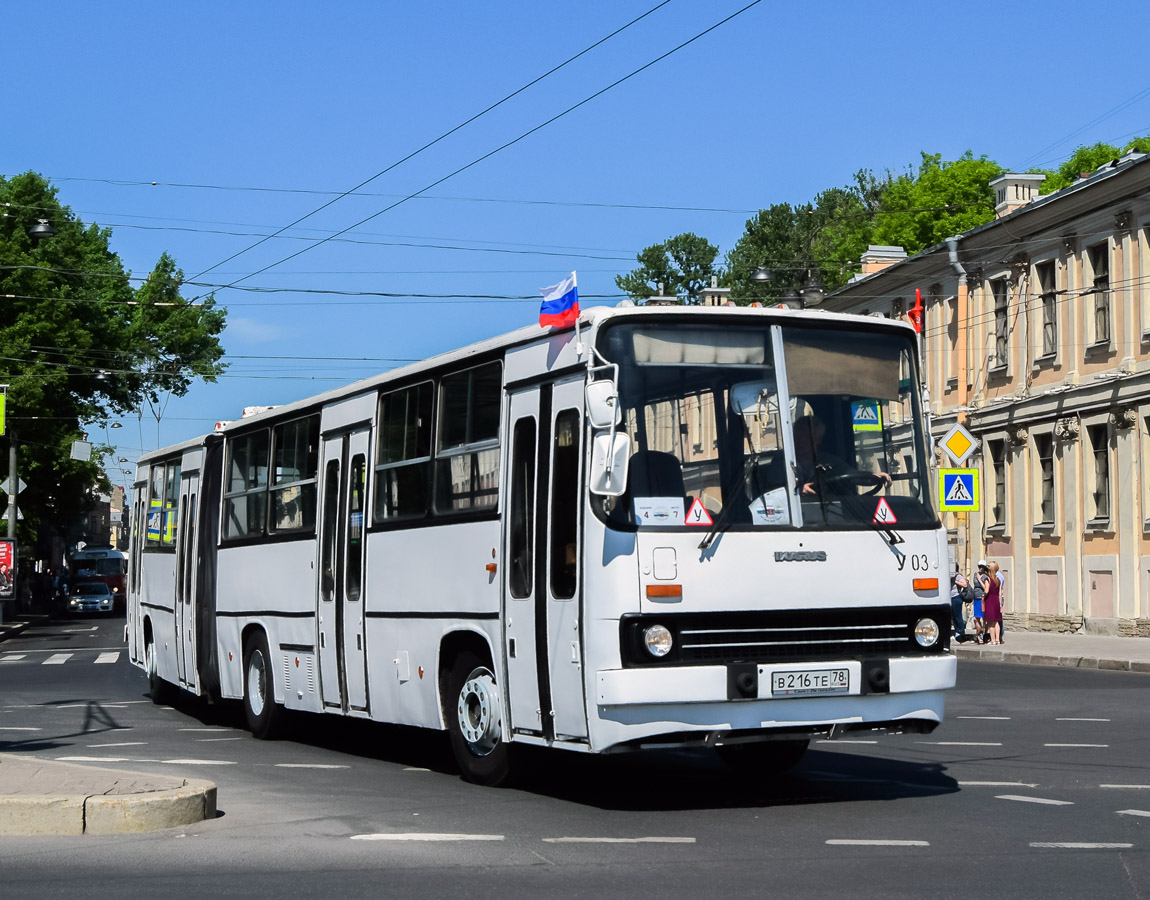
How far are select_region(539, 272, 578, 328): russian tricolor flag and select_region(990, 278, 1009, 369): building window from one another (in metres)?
35.5

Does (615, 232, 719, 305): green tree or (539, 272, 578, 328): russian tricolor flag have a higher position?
(615, 232, 719, 305): green tree

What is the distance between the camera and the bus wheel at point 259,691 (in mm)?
16281

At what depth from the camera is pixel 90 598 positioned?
2662 inches

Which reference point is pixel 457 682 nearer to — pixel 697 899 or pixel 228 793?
pixel 228 793

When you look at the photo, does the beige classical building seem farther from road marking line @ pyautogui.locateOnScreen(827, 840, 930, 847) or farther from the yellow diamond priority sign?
road marking line @ pyautogui.locateOnScreen(827, 840, 930, 847)

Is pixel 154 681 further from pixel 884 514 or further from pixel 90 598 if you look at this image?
pixel 90 598

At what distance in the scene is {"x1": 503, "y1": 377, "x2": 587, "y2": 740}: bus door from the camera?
1044 centimetres

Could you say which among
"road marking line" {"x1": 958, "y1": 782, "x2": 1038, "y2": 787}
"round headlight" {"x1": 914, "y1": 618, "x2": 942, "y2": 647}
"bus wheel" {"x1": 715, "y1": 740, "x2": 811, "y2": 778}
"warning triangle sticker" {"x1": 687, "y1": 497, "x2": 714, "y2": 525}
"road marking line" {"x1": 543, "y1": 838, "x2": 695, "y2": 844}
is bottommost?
"road marking line" {"x1": 958, "y1": 782, "x2": 1038, "y2": 787}

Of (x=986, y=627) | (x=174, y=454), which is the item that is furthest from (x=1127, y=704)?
(x=986, y=627)

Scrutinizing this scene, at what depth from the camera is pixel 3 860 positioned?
8820 millimetres

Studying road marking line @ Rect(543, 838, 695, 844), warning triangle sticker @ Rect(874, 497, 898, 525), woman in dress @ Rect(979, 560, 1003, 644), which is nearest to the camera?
road marking line @ Rect(543, 838, 695, 844)

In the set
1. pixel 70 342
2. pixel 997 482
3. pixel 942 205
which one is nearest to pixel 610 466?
pixel 997 482

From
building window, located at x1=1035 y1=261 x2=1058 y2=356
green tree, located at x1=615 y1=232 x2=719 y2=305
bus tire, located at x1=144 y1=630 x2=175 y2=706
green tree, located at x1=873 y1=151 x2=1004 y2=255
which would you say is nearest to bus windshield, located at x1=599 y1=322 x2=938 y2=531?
bus tire, located at x1=144 y1=630 x2=175 y2=706

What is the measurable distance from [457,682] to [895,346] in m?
3.77
